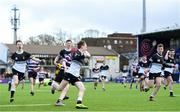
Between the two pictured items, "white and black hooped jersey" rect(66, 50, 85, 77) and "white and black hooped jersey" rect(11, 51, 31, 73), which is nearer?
"white and black hooped jersey" rect(66, 50, 85, 77)

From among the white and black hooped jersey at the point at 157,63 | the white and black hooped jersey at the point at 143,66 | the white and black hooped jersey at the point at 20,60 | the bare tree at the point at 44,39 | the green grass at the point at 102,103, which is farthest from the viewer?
the bare tree at the point at 44,39

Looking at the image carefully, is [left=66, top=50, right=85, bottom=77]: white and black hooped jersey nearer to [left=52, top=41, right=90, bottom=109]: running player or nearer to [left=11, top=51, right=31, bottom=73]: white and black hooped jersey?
[left=52, top=41, right=90, bottom=109]: running player

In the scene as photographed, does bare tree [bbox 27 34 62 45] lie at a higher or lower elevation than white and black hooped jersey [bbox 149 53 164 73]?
higher

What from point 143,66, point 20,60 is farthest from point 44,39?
point 20,60

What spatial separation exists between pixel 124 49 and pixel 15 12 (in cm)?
4869

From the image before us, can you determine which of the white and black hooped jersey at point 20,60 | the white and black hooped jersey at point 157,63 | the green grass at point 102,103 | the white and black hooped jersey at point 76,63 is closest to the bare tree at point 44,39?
the green grass at point 102,103

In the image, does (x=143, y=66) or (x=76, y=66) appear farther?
(x=143, y=66)

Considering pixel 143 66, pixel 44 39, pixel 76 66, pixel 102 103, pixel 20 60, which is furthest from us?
pixel 44 39

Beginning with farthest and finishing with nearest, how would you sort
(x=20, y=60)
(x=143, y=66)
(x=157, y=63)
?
(x=143, y=66) < (x=157, y=63) < (x=20, y=60)

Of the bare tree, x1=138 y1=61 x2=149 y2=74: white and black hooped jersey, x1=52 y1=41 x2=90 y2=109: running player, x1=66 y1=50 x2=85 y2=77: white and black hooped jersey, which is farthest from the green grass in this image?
the bare tree

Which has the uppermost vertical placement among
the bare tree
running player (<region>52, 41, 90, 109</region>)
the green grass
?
the bare tree

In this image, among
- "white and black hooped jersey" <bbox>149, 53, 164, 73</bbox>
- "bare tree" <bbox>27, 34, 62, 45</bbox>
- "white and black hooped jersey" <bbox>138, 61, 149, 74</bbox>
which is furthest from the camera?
"bare tree" <bbox>27, 34, 62, 45</bbox>

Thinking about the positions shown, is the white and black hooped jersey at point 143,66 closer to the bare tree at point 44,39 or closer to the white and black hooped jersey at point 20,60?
the white and black hooped jersey at point 20,60

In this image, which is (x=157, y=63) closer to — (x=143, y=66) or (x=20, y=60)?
(x=20, y=60)
